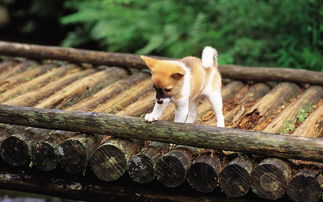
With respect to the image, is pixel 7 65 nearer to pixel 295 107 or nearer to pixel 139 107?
pixel 139 107

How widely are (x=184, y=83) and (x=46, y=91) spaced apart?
2302 millimetres

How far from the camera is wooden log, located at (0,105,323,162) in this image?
4.40 m

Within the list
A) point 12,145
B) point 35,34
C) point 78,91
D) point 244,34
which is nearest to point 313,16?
point 244,34

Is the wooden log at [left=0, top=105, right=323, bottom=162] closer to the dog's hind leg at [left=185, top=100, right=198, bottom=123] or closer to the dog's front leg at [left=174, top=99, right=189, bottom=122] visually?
the dog's front leg at [left=174, top=99, right=189, bottom=122]

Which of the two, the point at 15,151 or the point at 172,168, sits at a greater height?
the point at 172,168

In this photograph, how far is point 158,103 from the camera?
175 inches

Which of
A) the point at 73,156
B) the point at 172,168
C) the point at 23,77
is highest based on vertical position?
the point at 172,168

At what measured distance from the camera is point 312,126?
17.4 feet

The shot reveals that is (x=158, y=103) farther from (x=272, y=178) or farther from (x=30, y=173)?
(x=30, y=173)

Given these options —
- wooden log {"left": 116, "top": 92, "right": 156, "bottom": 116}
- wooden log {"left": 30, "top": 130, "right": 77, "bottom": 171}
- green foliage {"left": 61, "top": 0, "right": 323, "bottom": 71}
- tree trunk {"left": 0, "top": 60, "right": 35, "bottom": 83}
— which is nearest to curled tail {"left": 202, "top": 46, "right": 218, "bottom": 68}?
wooden log {"left": 116, "top": 92, "right": 156, "bottom": 116}

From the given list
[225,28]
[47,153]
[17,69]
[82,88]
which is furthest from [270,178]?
[225,28]

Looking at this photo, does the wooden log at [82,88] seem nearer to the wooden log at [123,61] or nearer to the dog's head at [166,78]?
the wooden log at [123,61]

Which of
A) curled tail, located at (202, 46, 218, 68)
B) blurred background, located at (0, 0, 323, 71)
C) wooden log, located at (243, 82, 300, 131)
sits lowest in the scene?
blurred background, located at (0, 0, 323, 71)

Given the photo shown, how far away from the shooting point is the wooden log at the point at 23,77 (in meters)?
6.65
